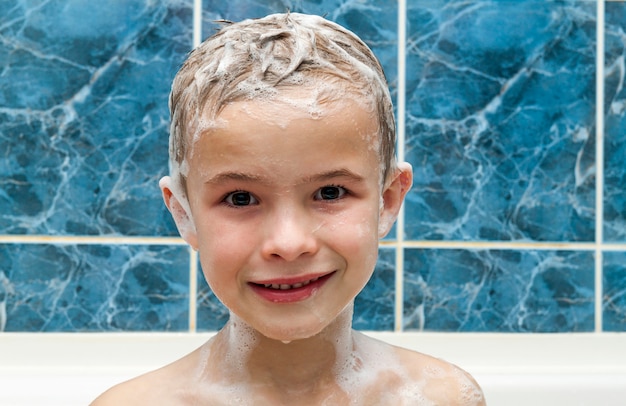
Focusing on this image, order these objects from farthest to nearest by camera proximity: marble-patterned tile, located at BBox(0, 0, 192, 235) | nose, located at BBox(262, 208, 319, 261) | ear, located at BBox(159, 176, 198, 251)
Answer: marble-patterned tile, located at BBox(0, 0, 192, 235) → ear, located at BBox(159, 176, 198, 251) → nose, located at BBox(262, 208, 319, 261)

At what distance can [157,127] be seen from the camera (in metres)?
1.46

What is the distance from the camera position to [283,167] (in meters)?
0.74

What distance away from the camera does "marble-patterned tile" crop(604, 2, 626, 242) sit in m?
1.52

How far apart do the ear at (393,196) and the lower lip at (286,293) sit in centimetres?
15

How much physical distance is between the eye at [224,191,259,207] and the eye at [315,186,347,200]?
67 millimetres

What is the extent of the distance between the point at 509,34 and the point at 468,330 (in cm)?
62

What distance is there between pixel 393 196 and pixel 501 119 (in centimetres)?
67

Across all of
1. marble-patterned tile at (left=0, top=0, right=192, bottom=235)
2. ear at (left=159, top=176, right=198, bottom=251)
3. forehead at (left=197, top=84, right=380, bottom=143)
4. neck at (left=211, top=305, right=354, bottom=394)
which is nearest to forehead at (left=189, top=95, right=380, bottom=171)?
forehead at (left=197, top=84, right=380, bottom=143)

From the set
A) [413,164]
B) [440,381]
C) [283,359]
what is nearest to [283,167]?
[283,359]

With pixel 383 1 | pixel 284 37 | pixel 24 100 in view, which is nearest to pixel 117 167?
pixel 24 100

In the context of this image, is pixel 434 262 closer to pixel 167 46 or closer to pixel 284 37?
pixel 167 46

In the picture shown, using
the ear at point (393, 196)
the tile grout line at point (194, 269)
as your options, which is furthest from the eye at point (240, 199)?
the tile grout line at point (194, 269)

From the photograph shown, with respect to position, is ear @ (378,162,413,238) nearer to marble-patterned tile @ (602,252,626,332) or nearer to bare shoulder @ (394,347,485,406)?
bare shoulder @ (394,347,485,406)

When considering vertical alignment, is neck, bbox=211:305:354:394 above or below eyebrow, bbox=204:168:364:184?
below
